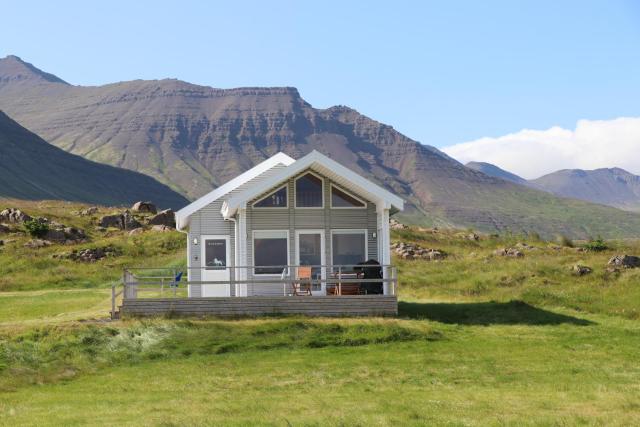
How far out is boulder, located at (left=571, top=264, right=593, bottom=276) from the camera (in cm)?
3866

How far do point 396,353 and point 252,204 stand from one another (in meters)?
9.83

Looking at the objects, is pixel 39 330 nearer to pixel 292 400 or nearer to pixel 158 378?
pixel 158 378

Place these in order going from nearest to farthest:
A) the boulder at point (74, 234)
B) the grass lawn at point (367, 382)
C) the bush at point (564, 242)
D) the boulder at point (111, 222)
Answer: the grass lawn at point (367, 382) < the boulder at point (74, 234) < the bush at point (564, 242) < the boulder at point (111, 222)

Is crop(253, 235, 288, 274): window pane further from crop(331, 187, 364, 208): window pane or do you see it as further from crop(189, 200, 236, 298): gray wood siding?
crop(189, 200, 236, 298): gray wood siding

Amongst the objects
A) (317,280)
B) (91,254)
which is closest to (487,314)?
(317,280)

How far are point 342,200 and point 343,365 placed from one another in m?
10.9

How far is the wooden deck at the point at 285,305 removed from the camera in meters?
26.4

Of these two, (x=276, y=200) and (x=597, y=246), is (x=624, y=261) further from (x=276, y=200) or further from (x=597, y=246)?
(x=276, y=200)

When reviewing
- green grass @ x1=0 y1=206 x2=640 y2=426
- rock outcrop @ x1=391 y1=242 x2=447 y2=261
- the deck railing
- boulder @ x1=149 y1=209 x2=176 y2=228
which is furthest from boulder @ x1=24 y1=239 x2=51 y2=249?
the deck railing

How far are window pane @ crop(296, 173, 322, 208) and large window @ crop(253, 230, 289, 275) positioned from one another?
1.23 meters

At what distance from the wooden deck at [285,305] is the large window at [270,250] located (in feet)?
8.26

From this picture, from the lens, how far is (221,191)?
32.1 m

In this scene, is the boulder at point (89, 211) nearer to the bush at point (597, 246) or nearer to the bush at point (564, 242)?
the bush at point (564, 242)

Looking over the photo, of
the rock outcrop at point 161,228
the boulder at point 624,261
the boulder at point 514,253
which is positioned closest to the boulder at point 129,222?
the rock outcrop at point 161,228
